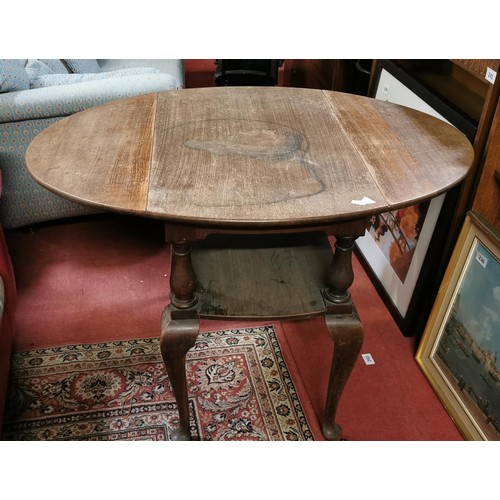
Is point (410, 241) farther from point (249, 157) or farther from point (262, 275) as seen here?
point (249, 157)

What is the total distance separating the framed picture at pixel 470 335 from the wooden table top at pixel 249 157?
34 centimetres

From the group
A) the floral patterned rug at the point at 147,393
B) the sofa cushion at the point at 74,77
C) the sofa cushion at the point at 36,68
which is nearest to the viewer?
the floral patterned rug at the point at 147,393

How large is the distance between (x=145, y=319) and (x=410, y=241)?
0.96 metres

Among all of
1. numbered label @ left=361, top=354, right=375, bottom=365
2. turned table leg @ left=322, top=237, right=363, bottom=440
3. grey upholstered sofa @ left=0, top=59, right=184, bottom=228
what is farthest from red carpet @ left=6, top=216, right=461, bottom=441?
turned table leg @ left=322, top=237, right=363, bottom=440

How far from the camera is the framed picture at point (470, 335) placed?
1267mm

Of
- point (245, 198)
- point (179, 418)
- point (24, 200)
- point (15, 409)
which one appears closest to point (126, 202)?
point (245, 198)

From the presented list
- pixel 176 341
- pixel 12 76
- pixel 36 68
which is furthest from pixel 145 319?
pixel 36 68

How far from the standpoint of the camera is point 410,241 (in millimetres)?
1635

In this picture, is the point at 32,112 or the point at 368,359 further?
the point at 32,112

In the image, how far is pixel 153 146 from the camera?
1.08 metres

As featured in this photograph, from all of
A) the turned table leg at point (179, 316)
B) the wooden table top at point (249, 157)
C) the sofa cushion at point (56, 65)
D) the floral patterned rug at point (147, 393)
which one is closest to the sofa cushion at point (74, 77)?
the sofa cushion at point (56, 65)

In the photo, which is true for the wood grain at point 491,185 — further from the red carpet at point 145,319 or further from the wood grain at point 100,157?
the wood grain at point 100,157

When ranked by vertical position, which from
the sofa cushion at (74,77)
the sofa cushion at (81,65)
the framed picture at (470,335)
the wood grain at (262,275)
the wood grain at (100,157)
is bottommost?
the framed picture at (470,335)

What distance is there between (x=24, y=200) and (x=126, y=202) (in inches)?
50.9
